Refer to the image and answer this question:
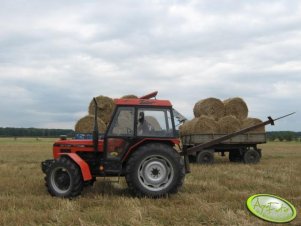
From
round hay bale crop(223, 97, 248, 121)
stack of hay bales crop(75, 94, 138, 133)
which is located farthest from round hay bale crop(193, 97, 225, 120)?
stack of hay bales crop(75, 94, 138, 133)

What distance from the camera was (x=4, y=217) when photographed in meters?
6.18

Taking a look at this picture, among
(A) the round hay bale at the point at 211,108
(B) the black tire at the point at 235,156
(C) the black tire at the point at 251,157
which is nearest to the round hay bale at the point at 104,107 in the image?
(A) the round hay bale at the point at 211,108

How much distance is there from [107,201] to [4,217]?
6.23 ft

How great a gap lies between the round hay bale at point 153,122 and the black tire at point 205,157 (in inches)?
299

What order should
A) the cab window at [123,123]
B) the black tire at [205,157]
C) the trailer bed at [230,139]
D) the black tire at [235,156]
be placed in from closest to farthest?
the cab window at [123,123] → the black tire at [205,157] → the trailer bed at [230,139] → the black tire at [235,156]

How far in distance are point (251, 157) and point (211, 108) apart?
232 centimetres

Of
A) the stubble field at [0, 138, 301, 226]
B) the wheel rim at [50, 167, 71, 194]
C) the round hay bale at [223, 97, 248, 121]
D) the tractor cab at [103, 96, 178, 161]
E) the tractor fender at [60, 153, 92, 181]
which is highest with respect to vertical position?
the round hay bale at [223, 97, 248, 121]

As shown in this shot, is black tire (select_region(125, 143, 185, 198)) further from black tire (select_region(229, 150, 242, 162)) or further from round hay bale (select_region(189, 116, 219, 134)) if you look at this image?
black tire (select_region(229, 150, 242, 162))

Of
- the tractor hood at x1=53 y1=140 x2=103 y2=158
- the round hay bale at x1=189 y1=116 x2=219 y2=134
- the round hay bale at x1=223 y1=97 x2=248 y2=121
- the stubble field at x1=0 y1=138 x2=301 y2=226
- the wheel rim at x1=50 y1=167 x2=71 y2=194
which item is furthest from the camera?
the round hay bale at x1=223 y1=97 x2=248 y2=121

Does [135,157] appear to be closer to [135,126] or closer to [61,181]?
[135,126]

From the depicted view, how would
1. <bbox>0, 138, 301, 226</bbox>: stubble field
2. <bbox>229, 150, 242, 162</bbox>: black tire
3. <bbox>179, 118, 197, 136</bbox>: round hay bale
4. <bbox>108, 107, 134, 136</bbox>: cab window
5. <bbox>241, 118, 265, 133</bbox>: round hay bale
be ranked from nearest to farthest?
<bbox>0, 138, 301, 226</bbox>: stubble field
<bbox>108, 107, 134, 136</bbox>: cab window
<bbox>179, 118, 197, 136</bbox>: round hay bale
<bbox>241, 118, 265, 133</bbox>: round hay bale
<bbox>229, 150, 242, 162</bbox>: black tire

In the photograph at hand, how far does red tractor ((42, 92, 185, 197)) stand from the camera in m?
8.18
